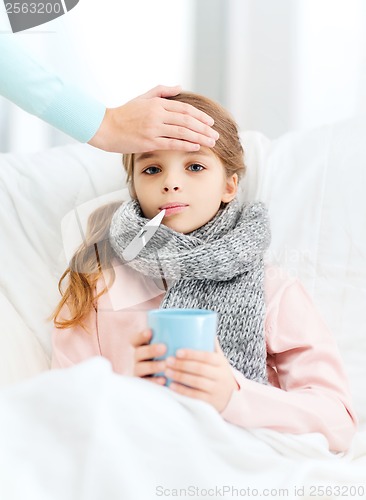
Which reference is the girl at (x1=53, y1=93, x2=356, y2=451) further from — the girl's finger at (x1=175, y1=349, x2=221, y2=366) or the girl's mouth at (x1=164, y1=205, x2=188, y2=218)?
the girl's finger at (x1=175, y1=349, x2=221, y2=366)

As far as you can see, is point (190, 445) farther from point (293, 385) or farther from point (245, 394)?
point (293, 385)

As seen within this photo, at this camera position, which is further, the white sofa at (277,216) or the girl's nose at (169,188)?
the white sofa at (277,216)

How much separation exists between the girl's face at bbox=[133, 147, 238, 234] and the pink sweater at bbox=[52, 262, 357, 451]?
0.37 ft

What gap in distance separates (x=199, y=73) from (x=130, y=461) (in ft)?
3.76

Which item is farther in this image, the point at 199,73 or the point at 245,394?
the point at 199,73

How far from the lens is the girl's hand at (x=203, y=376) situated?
2.54 feet

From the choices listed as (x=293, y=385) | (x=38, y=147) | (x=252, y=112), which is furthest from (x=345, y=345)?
(x=38, y=147)

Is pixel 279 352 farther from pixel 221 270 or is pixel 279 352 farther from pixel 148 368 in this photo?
pixel 148 368

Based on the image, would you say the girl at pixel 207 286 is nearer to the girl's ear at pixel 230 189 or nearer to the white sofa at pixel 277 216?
the girl's ear at pixel 230 189

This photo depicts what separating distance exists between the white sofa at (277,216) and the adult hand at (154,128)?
230 mm

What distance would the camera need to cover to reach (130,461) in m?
0.72

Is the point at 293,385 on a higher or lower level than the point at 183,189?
lower

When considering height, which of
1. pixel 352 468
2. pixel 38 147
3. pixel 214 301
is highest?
pixel 38 147

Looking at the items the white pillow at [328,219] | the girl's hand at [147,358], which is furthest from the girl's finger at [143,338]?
the white pillow at [328,219]
